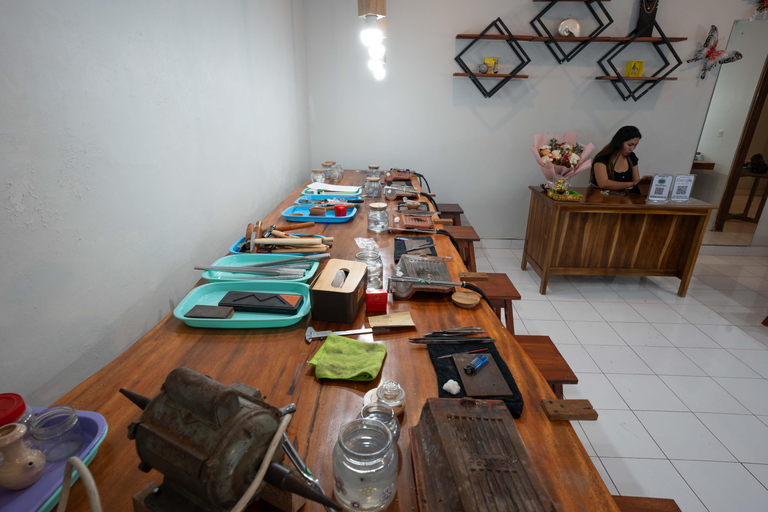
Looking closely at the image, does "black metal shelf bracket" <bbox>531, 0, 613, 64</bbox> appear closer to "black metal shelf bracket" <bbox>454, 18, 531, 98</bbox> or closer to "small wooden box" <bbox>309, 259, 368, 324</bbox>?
"black metal shelf bracket" <bbox>454, 18, 531, 98</bbox>

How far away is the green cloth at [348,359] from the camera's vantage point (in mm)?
1096

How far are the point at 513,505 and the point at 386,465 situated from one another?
247 millimetres

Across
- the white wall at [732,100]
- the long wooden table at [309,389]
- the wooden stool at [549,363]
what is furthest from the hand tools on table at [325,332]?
the white wall at [732,100]

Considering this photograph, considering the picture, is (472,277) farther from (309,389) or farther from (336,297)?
(309,389)

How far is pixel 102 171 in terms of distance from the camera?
4.16 ft

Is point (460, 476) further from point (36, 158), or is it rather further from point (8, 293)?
point (36, 158)

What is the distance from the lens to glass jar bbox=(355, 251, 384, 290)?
1621mm

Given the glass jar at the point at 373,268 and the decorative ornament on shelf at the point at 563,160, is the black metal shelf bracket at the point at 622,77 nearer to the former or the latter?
the decorative ornament on shelf at the point at 563,160

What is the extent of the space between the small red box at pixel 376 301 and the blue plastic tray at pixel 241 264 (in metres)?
0.31

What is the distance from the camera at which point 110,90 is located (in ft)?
4.26

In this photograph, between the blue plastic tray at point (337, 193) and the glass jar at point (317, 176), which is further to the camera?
the glass jar at point (317, 176)

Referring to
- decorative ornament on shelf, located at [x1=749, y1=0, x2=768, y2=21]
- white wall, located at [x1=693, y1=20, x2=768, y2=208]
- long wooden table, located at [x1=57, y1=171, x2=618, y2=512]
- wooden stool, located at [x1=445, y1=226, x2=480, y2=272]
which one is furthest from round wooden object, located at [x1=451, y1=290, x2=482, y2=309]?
decorative ornament on shelf, located at [x1=749, y1=0, x2=768, y2=21]

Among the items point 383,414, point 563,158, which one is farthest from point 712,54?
point 383,414

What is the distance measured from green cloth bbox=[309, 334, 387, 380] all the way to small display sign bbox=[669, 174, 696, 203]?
12.1 feet
